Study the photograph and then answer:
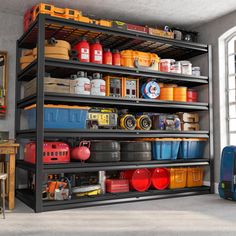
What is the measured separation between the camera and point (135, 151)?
541 cm

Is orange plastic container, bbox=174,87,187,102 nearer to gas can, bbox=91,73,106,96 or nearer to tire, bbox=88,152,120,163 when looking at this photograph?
gas can, bbox=91,73,106,96

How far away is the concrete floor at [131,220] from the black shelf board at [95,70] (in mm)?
2061

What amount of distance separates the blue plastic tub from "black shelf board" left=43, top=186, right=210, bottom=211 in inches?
22.8

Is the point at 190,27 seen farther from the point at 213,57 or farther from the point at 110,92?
the point at 110,92

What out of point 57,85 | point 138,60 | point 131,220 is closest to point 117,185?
point 131,220

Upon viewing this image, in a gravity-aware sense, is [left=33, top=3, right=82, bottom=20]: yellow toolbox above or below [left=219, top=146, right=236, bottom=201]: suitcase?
above

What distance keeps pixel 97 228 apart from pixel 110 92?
2.39 meters

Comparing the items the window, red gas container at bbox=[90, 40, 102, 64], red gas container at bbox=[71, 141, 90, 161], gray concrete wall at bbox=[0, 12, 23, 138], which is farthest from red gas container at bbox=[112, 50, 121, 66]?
the window

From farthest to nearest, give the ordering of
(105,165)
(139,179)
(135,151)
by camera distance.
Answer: (139,179), (135,151), (105,165)

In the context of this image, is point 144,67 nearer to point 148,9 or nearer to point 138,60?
point 138,60

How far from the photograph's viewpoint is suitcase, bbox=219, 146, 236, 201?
5.27m

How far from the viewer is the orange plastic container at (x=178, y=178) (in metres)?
5.79

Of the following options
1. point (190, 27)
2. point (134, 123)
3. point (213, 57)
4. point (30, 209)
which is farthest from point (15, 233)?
point (190, 27)

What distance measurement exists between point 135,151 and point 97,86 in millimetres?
1227
